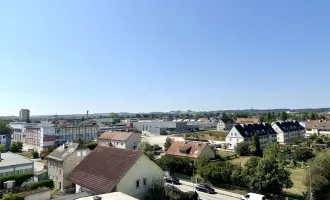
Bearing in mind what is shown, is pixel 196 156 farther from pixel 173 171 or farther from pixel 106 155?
pixel 106 155

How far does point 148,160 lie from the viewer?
2673 cm

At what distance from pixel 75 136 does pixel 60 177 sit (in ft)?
225

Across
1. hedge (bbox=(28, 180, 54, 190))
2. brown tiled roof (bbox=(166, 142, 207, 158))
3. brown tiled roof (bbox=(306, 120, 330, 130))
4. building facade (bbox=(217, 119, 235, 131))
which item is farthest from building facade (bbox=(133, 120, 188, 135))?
hedge (bbox=(28, 180, 54, 190))

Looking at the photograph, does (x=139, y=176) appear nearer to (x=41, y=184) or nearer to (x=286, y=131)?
(x=41, y=184)

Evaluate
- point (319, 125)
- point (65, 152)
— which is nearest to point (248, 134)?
point (319, 125)

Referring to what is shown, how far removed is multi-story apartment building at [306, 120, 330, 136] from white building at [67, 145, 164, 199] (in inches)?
4242

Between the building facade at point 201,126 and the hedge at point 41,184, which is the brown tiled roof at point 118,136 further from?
the building facade at point 201,126

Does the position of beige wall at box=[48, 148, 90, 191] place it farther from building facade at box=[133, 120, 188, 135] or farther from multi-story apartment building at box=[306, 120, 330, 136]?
multi-story apartment building at box=[306, 120, 330, 136]

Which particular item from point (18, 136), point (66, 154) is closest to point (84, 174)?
point (66, 154)

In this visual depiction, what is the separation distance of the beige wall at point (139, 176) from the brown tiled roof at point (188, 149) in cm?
2847

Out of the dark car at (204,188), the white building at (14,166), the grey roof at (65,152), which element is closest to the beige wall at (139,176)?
the dark car at (204,188)

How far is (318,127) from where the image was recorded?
114 metres

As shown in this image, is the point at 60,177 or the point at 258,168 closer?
the point at 258,168

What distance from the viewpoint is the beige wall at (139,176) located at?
24.2 meters
